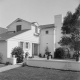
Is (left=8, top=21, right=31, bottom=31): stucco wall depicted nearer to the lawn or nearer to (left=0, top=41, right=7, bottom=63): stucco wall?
(left=0, top=41, right=7, bottom=63): stucco wall

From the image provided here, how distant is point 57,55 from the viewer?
2184cm

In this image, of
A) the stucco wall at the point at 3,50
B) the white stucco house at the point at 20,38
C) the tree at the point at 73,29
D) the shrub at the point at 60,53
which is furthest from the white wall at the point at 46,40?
the stucco wall at the point at 3,50

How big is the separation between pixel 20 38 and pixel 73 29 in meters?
8.85

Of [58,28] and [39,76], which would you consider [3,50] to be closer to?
[39,76]

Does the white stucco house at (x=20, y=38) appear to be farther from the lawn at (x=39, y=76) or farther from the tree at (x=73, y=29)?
the tree at (x=73, y=29)

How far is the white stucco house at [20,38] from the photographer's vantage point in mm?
15555

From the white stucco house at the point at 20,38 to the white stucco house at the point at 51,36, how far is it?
1.45m

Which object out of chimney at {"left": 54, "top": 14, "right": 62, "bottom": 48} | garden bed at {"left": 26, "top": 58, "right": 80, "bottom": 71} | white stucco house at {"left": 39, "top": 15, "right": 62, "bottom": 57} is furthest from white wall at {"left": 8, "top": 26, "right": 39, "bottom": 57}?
chimney at {"left": 54, "top": 14, "right": 62, "bottom": 48}

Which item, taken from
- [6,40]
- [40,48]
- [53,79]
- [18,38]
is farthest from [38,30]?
[53,79]

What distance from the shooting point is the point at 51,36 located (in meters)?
22.8

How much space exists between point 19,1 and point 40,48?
14811 millimetres

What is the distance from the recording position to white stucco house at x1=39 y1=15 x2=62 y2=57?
22.7m

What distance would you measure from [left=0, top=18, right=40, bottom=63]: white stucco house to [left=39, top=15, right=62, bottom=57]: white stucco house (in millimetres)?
1448

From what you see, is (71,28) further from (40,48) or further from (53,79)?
(40,48)
